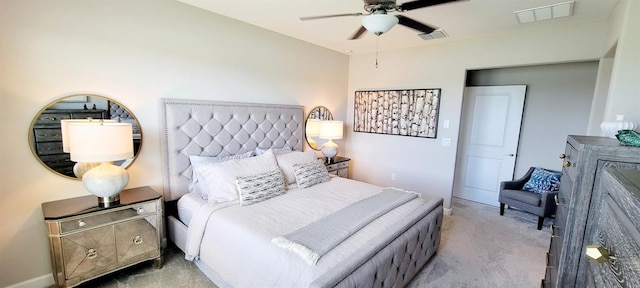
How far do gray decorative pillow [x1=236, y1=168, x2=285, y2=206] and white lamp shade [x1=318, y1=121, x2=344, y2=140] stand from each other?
149cm

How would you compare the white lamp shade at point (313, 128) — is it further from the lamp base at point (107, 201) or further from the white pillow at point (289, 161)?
the lamp base at point (107, 201)

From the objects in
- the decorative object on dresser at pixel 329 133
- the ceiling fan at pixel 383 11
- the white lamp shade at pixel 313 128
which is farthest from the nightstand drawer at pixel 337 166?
the ceiling fan at pixel 383 11

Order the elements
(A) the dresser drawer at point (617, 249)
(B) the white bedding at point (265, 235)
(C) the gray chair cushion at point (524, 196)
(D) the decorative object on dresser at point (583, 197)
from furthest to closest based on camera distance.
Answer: (C) the gray chair cushion at point (524, 196), (B) the white bedding at point (265, 235), (D) the decorative object on dresser at point (583, 197), (A) the dresser drawer at point (617, 249)

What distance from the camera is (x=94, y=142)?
1.93 m

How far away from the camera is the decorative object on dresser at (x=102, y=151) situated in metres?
1.92

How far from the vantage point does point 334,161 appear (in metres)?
4.27

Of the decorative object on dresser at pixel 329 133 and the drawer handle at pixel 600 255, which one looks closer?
the drawer handle at pixel 600 255

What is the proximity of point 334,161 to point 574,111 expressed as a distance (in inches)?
140

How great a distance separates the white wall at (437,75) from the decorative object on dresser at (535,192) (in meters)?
0.80

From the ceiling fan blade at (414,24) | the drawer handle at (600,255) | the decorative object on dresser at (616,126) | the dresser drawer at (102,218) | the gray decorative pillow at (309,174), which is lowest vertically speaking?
the dresser drawer at (102,218)

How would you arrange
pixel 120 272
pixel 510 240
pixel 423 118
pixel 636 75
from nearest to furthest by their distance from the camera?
pixel 636 75, pixel 120 272, pixel 510 240, pixel 423 118

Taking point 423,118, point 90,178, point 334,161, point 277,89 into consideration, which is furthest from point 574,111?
point 90,178

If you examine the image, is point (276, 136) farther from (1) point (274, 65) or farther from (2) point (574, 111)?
(2) point (574, 111)

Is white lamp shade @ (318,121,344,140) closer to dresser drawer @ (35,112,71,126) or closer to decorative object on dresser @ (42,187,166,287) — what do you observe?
decorative object on dresser @ (42,187,166,287)
